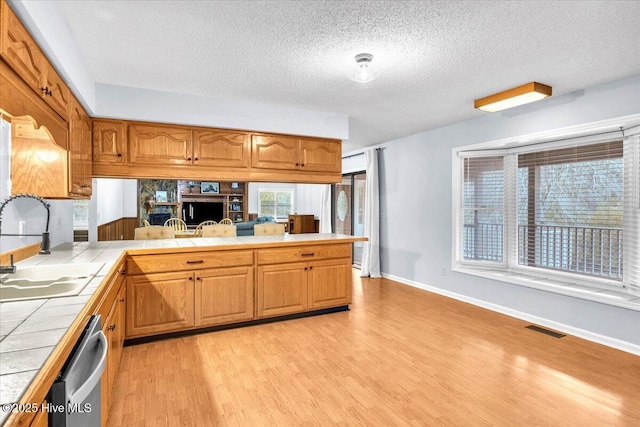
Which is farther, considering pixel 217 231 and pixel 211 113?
pixel 217 231

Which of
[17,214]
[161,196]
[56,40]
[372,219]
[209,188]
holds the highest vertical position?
[56,40]

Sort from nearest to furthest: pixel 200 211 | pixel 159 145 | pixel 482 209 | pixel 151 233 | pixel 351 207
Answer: pixel 159 145 → pixel 151 233 → pixel 482 209 → pixel 351 207 → pixel 200 211

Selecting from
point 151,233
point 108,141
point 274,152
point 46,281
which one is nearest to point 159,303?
point 151,233

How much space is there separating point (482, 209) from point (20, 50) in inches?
178

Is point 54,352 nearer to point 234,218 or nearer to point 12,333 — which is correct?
point 12,333

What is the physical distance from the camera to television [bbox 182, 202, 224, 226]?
32.0ft

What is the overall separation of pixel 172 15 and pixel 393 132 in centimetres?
372

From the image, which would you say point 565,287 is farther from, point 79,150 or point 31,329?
point 79,150

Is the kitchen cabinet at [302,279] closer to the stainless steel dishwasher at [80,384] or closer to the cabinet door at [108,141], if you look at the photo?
the cabinet door at [108,141]

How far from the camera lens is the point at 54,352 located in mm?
993

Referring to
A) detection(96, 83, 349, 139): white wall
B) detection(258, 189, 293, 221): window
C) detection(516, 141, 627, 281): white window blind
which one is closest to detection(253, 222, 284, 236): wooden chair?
detection(96, 83, 349, 139): white wall

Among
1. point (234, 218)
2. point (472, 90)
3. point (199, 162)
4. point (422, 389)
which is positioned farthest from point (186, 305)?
point (234, 218)

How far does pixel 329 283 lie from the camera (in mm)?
4070

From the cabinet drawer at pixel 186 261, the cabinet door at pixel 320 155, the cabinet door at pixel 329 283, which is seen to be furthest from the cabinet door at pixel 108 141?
the cabinet door at pixel 329 283
